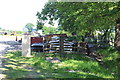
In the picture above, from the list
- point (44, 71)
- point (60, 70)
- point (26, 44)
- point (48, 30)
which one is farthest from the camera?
point (48, 30)

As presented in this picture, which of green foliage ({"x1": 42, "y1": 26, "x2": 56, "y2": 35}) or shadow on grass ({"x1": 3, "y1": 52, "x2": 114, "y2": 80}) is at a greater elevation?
green foliage ({"x1": 42, "y1": 26, "x2": 56, "y2": 35})

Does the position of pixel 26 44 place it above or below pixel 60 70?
above

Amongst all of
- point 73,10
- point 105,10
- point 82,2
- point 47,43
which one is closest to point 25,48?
point 47,43

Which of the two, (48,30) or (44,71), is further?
(48,30)

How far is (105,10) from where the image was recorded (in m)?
3.76

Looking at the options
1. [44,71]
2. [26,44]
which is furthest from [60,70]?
[26,44]

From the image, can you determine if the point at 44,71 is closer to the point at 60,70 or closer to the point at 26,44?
the point at 60,70

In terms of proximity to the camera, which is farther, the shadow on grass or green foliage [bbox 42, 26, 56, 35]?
green foliage [bbox 42, 26, 56, 35]

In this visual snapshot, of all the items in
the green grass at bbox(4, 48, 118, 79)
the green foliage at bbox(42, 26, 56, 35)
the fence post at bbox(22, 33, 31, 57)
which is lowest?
the green grass at bbox(4, 48, 118, 79)

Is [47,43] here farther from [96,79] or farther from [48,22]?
[96,79]

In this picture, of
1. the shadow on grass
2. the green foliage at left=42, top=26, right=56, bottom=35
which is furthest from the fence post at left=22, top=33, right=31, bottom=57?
the green foliage at left=42, top=26, right=56, bottom=35

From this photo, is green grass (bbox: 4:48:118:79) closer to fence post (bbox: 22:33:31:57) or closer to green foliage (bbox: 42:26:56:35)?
fence post (bbox: 22:33:31:57)

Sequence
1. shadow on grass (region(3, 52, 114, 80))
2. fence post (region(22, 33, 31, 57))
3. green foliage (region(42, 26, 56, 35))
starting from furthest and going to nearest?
green foliage (region(42, 26, 56, 35)) < fence post (region(22, 33, 31, 57)) < shadow on grass (region(3, 52, 114, 80))

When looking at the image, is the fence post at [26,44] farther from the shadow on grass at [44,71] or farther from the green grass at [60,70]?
the shadow on grass at [44,71]
